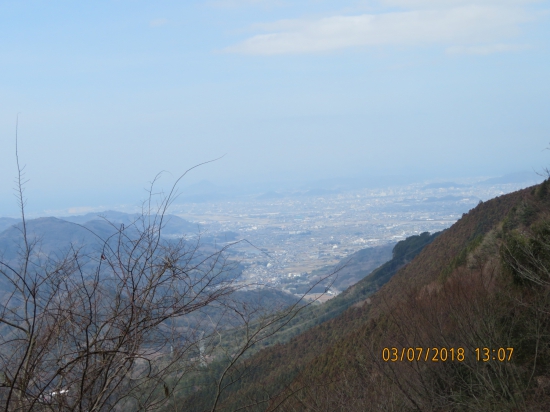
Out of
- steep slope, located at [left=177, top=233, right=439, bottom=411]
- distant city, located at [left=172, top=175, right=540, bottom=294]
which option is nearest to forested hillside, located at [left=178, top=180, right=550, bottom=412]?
steep slope, located at [left=177, top=233, right=439, bottom=411]

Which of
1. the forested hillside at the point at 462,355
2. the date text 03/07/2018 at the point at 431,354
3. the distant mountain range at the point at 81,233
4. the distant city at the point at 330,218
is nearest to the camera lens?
the distant mountain range at the point at 81,233

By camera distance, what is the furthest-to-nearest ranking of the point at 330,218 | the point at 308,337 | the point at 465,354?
the point at 330,218 → the point at 308,337 → the point at 465,354

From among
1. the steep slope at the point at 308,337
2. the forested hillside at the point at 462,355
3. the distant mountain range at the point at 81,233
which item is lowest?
the steep slope at the point at 308,337

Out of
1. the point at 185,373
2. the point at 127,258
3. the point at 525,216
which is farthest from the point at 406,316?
the point at 525,216

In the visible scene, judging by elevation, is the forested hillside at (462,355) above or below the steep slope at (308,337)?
above

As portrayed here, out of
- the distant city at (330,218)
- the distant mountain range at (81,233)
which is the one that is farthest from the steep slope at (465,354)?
the distant city at (330,218)

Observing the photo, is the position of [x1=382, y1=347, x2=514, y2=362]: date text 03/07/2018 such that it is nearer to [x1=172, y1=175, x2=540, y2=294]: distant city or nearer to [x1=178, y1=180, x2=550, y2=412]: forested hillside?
[x1=178, y1=180, x2=550, y2=412]: forested hillside

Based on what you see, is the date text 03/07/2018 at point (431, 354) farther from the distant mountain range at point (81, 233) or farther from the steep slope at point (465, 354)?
the distant mountain range at point (81, 233)

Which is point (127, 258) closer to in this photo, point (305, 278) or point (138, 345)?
point (138, 345)

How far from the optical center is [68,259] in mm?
3926

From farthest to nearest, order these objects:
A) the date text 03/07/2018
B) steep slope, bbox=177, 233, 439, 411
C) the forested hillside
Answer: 1. steep slope, bbox=177, 233, 439, 411
2. the date text 03/07/2018
3. the forested hillside

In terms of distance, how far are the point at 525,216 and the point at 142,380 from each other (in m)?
16.6

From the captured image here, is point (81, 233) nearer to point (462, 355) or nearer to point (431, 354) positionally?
point (431, 354)

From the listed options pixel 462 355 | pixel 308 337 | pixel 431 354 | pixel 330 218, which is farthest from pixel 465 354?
pixel 330 218
